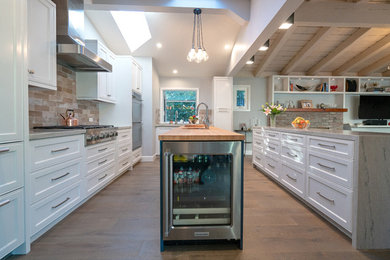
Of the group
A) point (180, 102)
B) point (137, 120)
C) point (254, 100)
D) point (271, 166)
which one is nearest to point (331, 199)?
point (271, 166)

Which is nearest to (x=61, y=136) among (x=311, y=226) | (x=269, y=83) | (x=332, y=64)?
(x=311, y=226)

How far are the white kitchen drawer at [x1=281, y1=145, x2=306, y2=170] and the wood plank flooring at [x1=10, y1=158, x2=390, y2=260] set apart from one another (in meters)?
0.50

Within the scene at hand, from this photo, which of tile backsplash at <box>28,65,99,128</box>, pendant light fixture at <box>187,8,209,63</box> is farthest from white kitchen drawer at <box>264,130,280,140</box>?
tile backsplash at <box>28,65,99,128</box>

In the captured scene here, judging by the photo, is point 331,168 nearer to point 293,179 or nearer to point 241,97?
point 293,179

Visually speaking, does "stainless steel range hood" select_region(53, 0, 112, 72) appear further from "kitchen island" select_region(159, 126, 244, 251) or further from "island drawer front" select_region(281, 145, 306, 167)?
"island drawer front" select_region(281, 145, 306, 167)

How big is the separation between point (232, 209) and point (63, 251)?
1.36 meters

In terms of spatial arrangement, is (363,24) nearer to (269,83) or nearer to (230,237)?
(269,83)

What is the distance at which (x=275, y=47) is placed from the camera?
441 centimetres

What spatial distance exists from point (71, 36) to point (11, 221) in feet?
7.09

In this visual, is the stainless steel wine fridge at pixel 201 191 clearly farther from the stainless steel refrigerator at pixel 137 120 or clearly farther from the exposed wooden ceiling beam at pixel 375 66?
the exposed wooden ceiling beam at pixel 375 66

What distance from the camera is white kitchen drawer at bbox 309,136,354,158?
165cm

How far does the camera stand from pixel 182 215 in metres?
1.54

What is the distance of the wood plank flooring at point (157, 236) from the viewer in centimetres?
150

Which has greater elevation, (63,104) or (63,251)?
(63,104)
